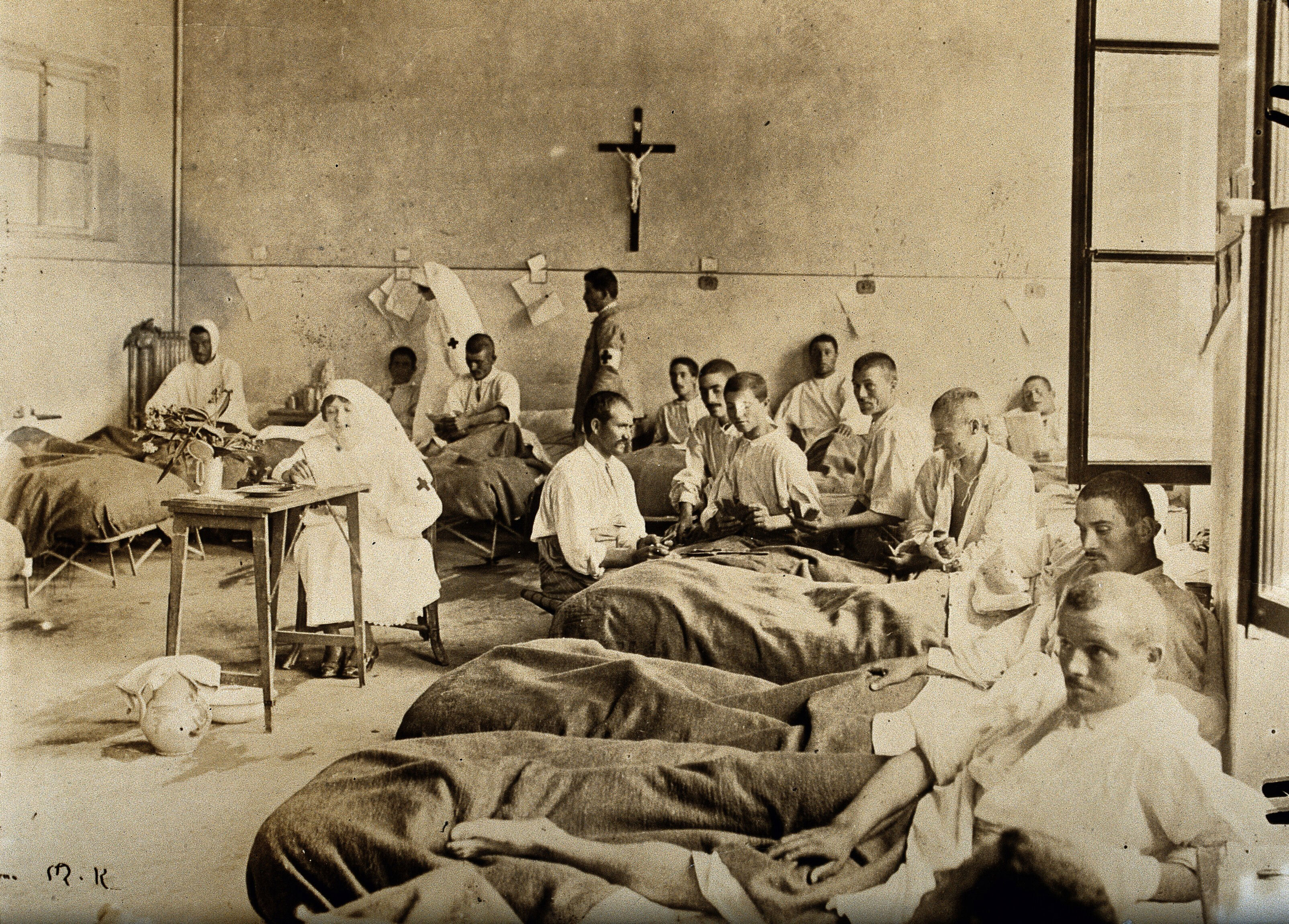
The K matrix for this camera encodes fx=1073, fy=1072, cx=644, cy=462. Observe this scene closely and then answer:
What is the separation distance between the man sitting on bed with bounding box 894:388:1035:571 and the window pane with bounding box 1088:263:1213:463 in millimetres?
268

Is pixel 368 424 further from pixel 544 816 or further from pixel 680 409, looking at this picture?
pixel 544 816

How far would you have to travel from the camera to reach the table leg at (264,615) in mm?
3088

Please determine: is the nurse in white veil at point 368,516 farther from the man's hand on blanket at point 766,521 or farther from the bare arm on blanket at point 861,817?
the bare arm on blanket at point 861,817

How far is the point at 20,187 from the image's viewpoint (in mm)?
3297

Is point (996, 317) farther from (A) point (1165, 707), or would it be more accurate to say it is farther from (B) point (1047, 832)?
(B) point (1047, 832)

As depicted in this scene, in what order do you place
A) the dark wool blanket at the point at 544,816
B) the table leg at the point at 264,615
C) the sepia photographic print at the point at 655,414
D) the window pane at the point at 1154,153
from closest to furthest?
1. the dark wool blanket at the point at 544,816
2. the sepia photographic print at the point at 655,414
3. the table leg at the point at 264,615
4. the window pane at the point at 1154,153

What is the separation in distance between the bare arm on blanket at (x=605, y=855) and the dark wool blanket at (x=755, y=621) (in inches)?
24.0

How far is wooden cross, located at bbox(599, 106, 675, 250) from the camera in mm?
3373

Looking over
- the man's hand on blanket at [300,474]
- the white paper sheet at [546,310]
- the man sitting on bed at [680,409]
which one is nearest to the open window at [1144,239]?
the man sitting on bed at [680,409]

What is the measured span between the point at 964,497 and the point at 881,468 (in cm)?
27

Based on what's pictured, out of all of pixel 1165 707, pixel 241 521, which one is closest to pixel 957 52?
pixel 1165 707

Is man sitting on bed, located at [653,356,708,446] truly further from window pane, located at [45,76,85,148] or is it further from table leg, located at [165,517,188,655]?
window pane, located at [45,76,85,148]

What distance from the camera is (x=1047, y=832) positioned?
2912mm

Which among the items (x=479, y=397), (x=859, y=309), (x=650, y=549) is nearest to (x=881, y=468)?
(x=859, y=309)
